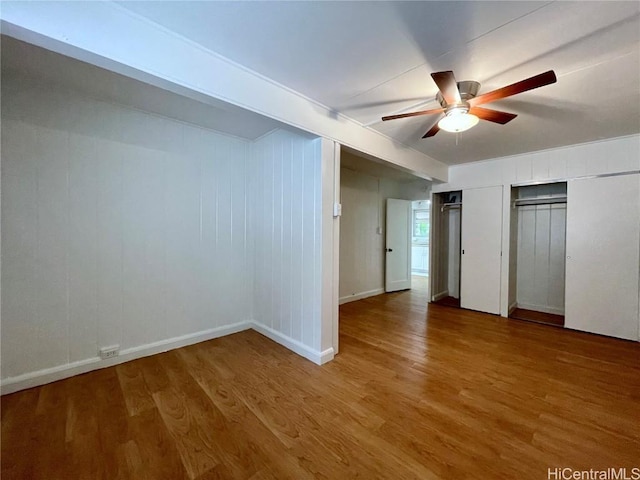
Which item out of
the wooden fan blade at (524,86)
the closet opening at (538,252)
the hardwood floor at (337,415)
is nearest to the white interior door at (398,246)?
the closet opening at (538,252)

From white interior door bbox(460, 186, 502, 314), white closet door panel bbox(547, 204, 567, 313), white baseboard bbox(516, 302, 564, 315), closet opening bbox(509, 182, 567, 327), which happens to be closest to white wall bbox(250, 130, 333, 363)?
white interior door bbox(460, 186, 502, 314)

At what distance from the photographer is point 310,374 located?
238 centimetres

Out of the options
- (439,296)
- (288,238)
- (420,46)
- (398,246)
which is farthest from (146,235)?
(439,296)

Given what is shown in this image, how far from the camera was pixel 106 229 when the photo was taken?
8.02 feet

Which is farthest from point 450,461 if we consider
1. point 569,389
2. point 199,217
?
point 199,217

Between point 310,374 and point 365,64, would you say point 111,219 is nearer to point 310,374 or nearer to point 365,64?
point 310,374

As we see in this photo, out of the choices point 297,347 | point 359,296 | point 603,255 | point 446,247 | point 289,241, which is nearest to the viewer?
point 297,347

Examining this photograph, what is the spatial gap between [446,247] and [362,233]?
6.19ft

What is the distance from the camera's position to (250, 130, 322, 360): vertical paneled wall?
2623mm

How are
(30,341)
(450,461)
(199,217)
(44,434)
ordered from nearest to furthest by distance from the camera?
(450,461), (44,434), (30,341), (199,217)

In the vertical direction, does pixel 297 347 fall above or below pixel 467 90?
below

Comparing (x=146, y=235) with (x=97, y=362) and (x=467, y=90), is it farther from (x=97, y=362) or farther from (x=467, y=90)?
(x=467, y=90)

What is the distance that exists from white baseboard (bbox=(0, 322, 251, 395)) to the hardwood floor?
0.27ft

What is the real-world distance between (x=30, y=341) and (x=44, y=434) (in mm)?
874
